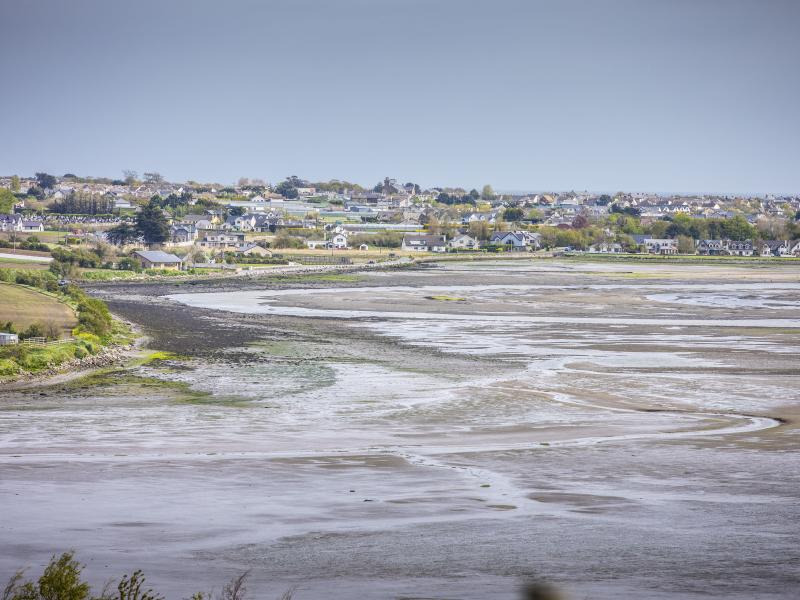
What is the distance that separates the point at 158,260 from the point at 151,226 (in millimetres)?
13970

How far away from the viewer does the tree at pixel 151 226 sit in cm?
9338

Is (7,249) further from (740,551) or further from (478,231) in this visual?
(740,551)

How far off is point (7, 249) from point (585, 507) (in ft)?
246

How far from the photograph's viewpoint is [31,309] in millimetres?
40188

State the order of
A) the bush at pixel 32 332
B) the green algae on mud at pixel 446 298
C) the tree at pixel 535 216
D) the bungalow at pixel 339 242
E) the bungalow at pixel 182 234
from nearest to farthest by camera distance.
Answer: the bush at pixel 32 332, the green algae on mud at pixel 446 298, the bungalow at pixel 182 234, the bungalow at pixel 339 242, the tree at pixel 535 216

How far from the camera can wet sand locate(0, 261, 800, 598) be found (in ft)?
39.7

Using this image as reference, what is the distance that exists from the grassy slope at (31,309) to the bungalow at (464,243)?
7541 cm

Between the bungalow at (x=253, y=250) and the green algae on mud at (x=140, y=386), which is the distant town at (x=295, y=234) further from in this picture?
the green algae on mud at (x=140, y=386)

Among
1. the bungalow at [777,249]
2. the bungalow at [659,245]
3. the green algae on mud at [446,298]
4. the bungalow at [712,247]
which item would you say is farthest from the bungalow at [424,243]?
the green algae on mud at [446,298]

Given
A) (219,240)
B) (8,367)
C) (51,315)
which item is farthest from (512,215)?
(8,367)

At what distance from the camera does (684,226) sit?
5123 inches

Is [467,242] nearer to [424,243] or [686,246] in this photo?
[424,243]

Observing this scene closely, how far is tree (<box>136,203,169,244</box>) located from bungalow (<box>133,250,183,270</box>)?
11164 millimetres

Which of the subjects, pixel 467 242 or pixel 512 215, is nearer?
pixel 467 242
